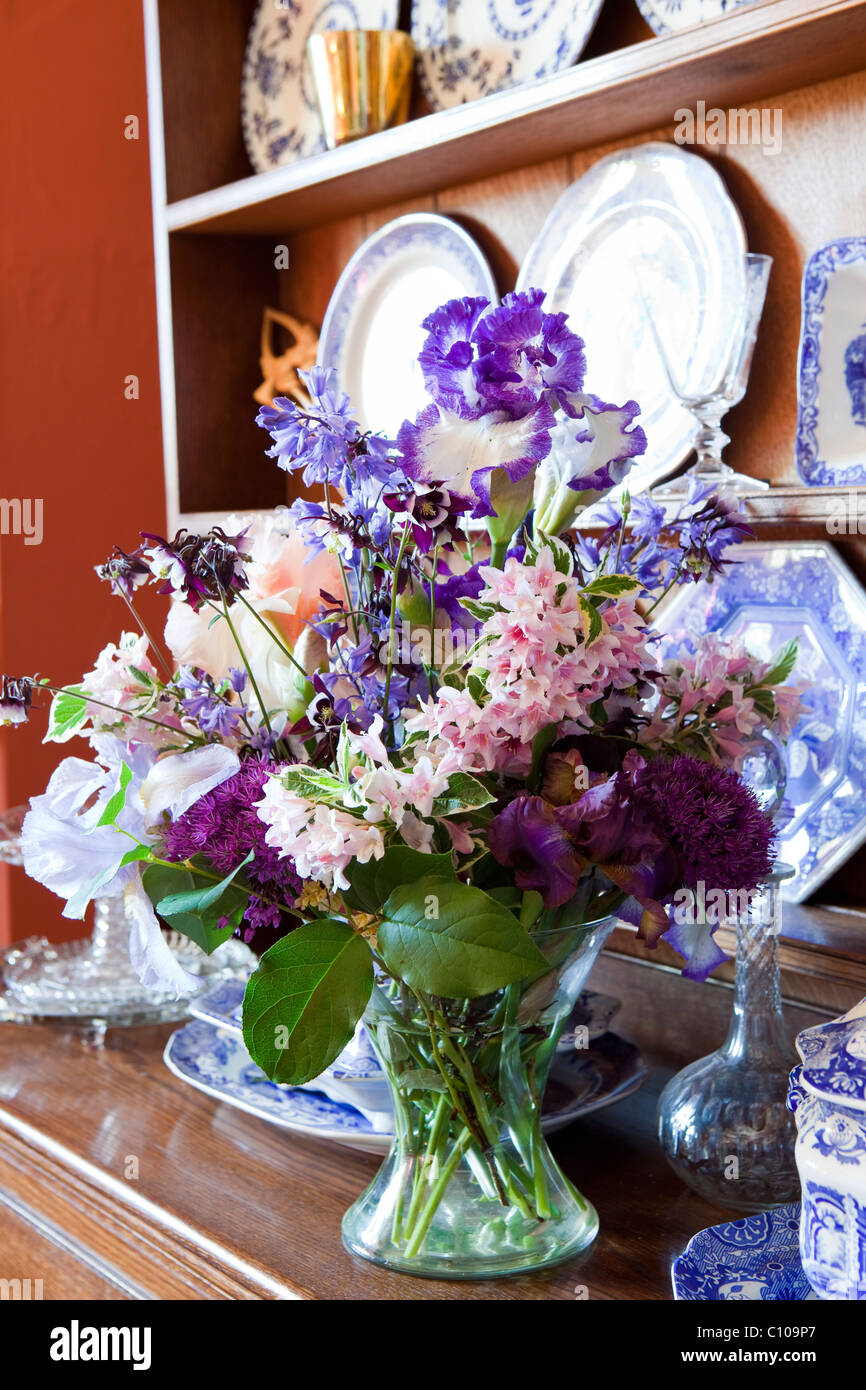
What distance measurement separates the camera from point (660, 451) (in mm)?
1192

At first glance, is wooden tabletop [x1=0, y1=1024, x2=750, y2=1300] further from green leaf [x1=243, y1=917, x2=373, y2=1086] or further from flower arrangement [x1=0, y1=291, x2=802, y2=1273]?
green leaf [x1=243, y1=917, x2=373, y2=1086]

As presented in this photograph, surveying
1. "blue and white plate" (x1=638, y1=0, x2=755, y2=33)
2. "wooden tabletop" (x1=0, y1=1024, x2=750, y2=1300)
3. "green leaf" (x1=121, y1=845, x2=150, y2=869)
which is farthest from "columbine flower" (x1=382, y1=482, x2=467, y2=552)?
"blue and white plate" (x1=638, y1=0, x2=755, y2=33)

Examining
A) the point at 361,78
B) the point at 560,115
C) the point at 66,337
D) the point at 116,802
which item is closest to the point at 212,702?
the point at 116,802

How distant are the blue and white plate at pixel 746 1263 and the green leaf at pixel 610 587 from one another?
0.36m

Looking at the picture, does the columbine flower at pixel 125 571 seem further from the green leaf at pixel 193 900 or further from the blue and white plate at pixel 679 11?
the blue and white plate at pixel 679 11

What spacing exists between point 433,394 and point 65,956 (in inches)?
34.6

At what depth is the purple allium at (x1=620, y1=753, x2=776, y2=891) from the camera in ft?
2.11

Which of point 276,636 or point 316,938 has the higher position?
point 276,636

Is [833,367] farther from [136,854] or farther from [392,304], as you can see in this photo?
A: [136,854]

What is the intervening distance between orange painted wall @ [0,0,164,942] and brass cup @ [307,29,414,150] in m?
0.76

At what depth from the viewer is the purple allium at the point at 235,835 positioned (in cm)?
65

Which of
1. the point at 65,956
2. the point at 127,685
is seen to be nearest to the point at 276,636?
the point at 127,685
